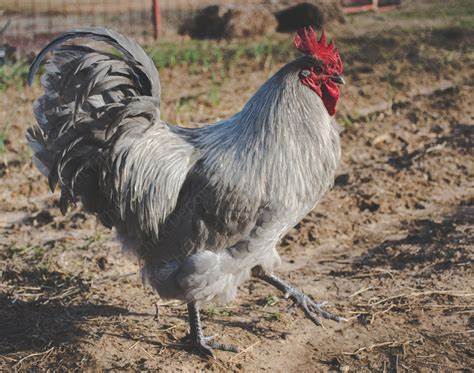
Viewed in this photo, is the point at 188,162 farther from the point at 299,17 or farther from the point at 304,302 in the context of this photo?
the point at 299,17

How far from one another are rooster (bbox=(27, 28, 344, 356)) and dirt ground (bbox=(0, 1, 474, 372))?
533 mm

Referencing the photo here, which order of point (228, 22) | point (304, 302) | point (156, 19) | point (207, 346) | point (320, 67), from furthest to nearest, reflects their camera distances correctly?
point (228, 22), point (156, 19), point (304, 302), point (207, 346), point (320, 67)

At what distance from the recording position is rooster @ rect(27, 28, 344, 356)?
371cm

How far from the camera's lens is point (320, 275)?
506 centimetres

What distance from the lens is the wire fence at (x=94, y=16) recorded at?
11648 mm

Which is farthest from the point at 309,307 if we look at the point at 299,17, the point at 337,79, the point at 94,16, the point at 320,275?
the point at 299,17

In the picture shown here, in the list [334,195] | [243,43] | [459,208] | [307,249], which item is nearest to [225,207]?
[307,249]

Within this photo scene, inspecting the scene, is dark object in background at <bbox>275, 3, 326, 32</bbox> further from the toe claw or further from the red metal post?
the toe claw

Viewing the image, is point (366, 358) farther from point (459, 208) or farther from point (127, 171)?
point (459, 208)

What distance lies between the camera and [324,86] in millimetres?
3889

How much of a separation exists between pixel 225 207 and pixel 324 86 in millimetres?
965

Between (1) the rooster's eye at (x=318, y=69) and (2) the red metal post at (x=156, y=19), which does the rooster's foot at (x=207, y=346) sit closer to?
(1) the rooster's eye at (x=318, y=69)

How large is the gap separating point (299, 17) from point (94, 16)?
4.40m

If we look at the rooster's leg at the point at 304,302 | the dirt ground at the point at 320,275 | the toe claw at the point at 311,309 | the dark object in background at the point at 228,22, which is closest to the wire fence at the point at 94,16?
the dark object in background at the point at 228,22
